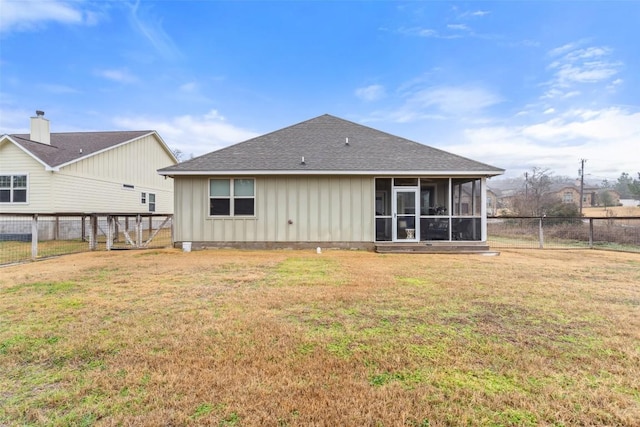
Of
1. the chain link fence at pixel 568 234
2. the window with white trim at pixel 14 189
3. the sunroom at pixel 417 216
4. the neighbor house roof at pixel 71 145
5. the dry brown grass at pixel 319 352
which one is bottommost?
the dry brown grass at pixel 319 352

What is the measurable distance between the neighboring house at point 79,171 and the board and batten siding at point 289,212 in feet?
23.1

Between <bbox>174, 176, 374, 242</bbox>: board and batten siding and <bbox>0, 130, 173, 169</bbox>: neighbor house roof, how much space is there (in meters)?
7.33

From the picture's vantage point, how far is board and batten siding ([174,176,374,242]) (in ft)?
35.5

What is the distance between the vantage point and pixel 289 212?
1084cm

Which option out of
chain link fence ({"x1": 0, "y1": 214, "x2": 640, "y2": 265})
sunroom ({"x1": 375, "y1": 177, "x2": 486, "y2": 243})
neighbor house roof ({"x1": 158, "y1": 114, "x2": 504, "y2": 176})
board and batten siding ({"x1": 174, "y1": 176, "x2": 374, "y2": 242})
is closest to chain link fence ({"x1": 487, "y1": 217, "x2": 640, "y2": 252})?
chain link fence ({"x1": 0, "y1": 214, "x2": 640, "y2": 265})

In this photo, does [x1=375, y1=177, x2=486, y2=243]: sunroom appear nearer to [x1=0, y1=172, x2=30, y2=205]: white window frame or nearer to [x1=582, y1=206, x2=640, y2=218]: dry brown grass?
[x1=0, y1=172, x2=30, y2=205]: white window frame

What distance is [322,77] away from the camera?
18.3m

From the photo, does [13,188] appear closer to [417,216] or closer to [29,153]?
[29,153]

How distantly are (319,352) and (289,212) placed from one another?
813 cm

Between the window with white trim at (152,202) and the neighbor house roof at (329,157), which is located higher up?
the neighbor house roof at (329,157)

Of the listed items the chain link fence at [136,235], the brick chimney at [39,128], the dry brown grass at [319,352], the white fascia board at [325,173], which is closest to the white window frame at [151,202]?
the chain link fence at [136,235]

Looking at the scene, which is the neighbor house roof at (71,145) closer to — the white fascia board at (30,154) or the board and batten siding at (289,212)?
the white fascia board at (30,154)

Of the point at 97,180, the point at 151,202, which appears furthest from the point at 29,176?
the point at 151,202

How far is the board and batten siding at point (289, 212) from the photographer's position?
10.8 m
